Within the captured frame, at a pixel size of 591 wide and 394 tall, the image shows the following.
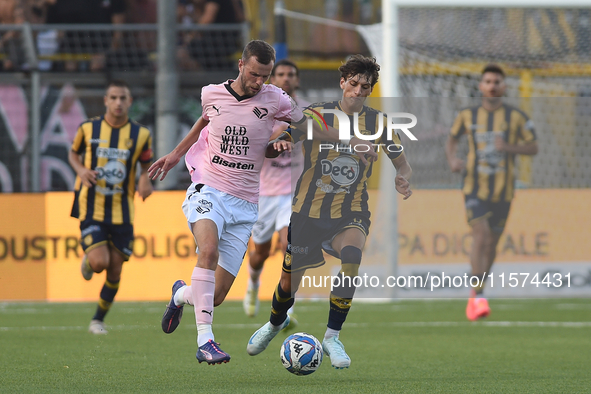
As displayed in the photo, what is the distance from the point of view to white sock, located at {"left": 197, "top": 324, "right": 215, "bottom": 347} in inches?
192

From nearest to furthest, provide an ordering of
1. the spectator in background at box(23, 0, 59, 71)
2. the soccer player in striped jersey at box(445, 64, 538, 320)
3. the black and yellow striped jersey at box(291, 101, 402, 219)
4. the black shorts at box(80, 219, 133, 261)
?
1. the black and yellow striped jersey at box(291, 101, 402, 219)
2. the black shorts at box(80, 219, 133, 261)
3. the soccer player in striped jersey at box(445, 64, 538, 320)
4. the spectator in background at box(23, 0, 59, 71)

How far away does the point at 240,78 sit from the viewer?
5.38 meters

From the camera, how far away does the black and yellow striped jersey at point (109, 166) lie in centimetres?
762

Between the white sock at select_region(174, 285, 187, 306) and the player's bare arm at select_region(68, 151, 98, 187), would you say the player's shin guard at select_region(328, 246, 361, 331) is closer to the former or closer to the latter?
the white sock at select_region(174, 285, 187, 306)

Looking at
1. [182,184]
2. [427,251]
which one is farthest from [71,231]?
[427,251]

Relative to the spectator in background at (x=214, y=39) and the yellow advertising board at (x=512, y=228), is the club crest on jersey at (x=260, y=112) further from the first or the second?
the spectator in background at (x=214, y=39)

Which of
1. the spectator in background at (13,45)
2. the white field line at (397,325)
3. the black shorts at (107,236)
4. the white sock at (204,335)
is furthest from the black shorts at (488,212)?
the spectator in background at (13,45)

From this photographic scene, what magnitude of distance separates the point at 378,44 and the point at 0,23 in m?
5.41

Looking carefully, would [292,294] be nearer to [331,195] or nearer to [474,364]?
[331,195]

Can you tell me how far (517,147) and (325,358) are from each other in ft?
11.7

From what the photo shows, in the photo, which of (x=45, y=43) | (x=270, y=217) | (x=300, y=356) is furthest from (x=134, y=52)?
(x=300, y=356)

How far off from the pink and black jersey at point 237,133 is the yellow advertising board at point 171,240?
4.64 m

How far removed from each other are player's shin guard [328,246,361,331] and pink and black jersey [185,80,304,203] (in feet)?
2.32

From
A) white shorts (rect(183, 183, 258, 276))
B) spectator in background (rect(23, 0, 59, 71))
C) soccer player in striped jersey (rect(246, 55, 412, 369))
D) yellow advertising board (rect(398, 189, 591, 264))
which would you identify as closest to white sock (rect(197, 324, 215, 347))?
white shorts (rect(183, 183, 258, 276))
